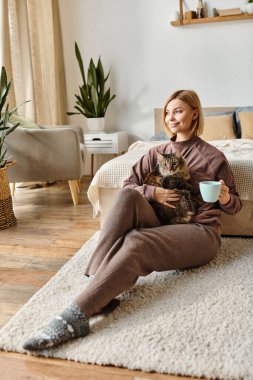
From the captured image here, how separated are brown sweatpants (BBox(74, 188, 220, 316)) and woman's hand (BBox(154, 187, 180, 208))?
73mm

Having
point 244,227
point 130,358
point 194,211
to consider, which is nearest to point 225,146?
point 244,227

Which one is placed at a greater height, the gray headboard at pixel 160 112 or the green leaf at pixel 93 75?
the green leaf at pixel 93 75

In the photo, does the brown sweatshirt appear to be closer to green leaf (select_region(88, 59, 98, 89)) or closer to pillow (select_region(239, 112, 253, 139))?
pillow (select_region(239, 112, 253, 139))

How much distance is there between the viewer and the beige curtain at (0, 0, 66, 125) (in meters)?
3.61

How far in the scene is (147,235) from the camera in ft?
4.90

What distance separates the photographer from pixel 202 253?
1644mm

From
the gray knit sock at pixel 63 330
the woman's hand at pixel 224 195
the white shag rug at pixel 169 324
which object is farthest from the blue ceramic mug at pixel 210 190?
the gray knit sock at pixel 63 330

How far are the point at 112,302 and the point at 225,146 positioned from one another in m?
1.69

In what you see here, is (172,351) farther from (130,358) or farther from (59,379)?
(59,379)

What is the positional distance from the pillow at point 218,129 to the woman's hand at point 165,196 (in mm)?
1753

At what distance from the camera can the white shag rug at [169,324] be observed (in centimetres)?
117

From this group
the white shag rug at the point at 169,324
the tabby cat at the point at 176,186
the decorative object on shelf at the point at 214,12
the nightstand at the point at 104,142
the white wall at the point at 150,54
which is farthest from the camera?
the nightstand at the point at 104,142

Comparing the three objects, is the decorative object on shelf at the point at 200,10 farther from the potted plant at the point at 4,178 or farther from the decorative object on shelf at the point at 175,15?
the potted plant at the point at 4,178

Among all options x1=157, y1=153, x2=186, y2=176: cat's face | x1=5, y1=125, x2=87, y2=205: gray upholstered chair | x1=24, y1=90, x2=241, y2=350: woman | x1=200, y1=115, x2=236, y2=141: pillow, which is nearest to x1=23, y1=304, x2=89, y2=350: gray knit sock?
x1=24, y1=90, x2=241, y2=350: woman
